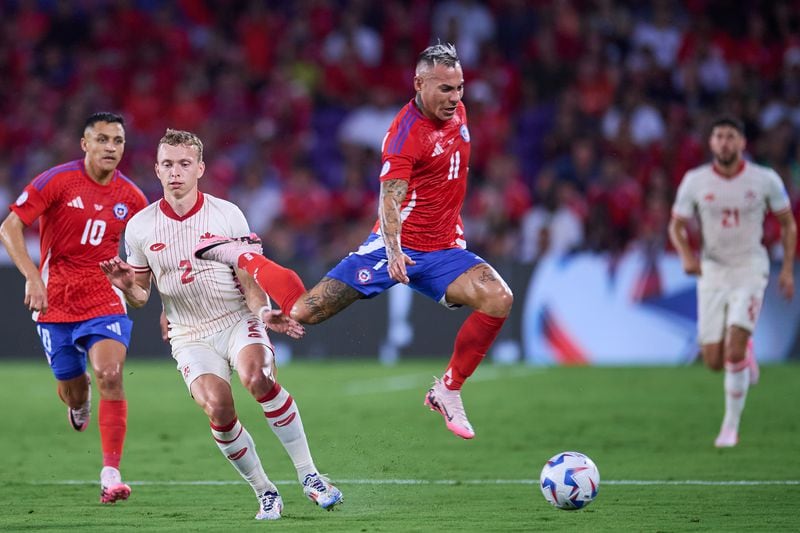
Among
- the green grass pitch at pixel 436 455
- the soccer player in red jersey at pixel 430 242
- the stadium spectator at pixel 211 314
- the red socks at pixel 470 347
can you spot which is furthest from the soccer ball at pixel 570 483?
the stadium spectator at pixel 211 314

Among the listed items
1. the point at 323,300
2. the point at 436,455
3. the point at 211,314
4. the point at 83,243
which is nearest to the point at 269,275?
the point at 211,314

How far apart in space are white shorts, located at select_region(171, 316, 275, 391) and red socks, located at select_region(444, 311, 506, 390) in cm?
133

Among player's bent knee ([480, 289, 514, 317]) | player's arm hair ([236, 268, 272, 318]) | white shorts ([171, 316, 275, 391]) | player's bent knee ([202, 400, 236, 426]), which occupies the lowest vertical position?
player's bent knee ([202, 400, 236, 426])

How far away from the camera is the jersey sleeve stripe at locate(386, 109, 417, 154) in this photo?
8242mm

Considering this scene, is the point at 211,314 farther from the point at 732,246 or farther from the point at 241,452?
the point at 732,246

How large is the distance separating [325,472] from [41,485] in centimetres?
209

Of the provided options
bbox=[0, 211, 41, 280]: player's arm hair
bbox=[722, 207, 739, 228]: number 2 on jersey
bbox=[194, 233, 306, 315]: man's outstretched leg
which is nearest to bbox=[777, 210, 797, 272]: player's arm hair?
bbox=[722, 207, 739, 228]: number 2 on jersey

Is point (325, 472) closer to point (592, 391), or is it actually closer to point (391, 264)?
point (391, 264)

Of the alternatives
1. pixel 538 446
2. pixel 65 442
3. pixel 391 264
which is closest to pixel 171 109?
pixel 65 442

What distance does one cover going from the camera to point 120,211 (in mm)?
9250

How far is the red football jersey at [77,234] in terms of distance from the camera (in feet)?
30.0

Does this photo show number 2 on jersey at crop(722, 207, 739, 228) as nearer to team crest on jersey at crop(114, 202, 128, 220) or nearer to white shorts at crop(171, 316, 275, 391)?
white shorts at crop(171, 316, 275, 391)

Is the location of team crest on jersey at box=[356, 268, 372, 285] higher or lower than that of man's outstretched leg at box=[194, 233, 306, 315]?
lower

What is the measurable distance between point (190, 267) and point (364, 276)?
1.15 meters
